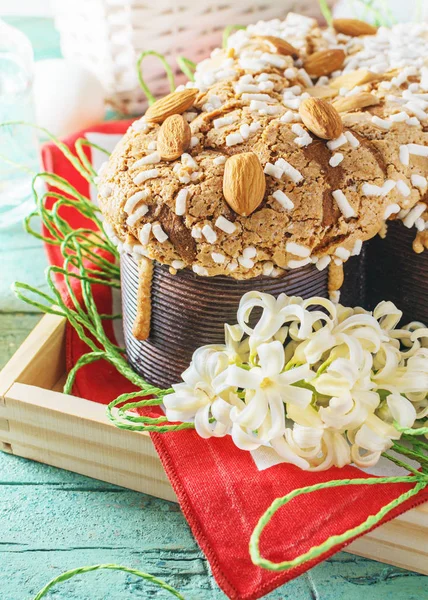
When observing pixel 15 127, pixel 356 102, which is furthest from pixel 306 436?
pixel 15 127

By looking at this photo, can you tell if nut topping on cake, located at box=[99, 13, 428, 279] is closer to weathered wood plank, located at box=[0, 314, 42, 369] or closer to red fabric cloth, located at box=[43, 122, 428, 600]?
red fabric cloth, located at box=[43, 122, 428, 600]

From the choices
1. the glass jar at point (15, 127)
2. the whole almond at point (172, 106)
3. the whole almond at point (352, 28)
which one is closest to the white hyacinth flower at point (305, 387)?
the whole almond at point (172, 106)

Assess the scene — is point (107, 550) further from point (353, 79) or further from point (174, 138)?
point (353, 79)

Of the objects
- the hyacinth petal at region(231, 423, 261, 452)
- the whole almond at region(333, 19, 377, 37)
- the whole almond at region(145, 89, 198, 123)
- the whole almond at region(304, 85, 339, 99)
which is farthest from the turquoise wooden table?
the whole almond at region(333, 19, 377, 37)

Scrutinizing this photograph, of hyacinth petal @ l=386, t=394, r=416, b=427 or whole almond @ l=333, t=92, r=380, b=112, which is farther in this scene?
whole almond @ l=333, t=92, r=380, b=112

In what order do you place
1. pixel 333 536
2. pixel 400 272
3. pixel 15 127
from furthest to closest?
pixel 15 127 → pixel 400 272 → pixel 333 536

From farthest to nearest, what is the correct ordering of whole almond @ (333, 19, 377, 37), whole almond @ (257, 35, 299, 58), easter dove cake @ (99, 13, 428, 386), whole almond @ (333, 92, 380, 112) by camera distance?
whole almond @ (333, 19, 377, 37), whole almond @ (257, 35, 299, 58), whole almond @ (333, 92, 380, 112), easter dove cake @ (99, 13, 428, 386)

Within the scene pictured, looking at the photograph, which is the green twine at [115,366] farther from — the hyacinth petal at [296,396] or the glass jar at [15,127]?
the glass jar at [15,127]
